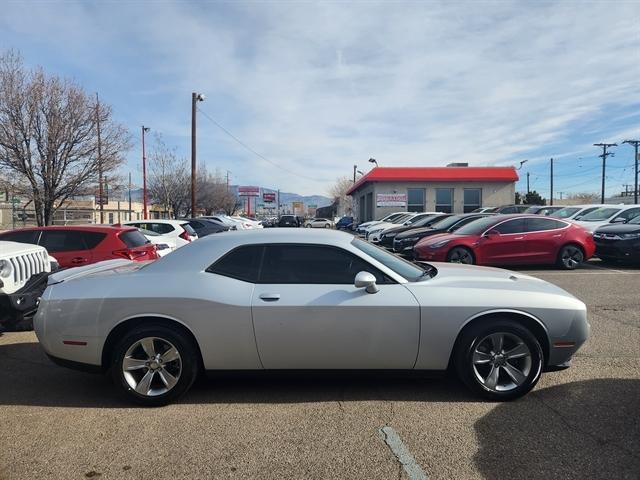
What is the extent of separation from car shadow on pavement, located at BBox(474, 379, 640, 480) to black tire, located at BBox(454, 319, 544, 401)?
12 cm

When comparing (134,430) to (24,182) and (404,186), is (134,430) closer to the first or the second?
(24,182)

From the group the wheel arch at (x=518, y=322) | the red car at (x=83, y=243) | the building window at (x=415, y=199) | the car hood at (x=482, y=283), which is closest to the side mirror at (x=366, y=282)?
the car hood at (x=482, y=283)

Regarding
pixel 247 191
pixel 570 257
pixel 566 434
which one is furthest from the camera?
pixel 247 191

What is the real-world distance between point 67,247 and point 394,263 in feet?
20.7

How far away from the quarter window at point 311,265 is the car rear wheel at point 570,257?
374 inches

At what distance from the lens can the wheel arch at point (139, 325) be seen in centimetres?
384

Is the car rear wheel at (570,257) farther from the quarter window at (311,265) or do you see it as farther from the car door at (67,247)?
the car door at (67,247)

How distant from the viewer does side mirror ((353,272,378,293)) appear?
12.2 feet

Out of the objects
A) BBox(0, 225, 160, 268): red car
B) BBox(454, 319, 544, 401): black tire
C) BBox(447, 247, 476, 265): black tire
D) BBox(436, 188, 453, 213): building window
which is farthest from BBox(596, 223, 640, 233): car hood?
BBox(436, 188, 453, 213): building window

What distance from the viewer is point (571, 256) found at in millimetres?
Answer: 11711

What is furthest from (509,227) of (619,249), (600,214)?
(600,214)

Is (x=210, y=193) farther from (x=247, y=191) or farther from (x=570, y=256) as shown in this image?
(x=247, y=191)

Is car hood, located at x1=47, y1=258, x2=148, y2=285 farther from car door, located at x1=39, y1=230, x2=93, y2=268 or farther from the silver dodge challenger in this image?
car door, located at x1=39, y1=230, x2=93, y2=268

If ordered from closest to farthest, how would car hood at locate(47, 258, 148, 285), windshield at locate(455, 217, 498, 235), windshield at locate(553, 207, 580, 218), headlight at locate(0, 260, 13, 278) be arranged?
car hood at locate(47, 258, 148, 285) < headlight at locate(0, 260, 13, 278) < windshield at locate(455, 217, 498, 235) < windshield at locate(553, 207, 580, 218)
